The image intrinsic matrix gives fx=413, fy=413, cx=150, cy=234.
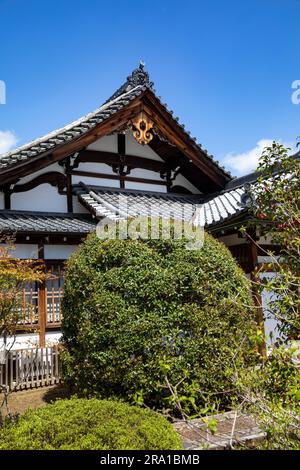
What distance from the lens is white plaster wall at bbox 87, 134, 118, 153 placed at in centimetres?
1280

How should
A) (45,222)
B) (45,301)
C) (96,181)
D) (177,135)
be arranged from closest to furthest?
(45,301) < (45,222) < (96,181) < (177,135)

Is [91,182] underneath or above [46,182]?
above

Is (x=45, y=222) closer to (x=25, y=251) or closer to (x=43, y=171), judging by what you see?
(x=25, y=251)

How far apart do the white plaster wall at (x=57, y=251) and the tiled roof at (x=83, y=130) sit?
7.39ft

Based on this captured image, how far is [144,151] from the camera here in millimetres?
13984

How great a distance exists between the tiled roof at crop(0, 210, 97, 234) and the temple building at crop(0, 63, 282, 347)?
1.0 inches

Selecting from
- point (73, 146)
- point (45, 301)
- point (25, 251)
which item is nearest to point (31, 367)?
point (45, 301)

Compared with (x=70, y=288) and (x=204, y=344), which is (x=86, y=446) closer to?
(x=204, y=344)

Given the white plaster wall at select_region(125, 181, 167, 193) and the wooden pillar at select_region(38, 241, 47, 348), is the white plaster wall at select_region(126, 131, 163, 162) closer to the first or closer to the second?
the white plaster wall at select_region(125, 181, 167, 193)

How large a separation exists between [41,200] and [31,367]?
461 centimetres

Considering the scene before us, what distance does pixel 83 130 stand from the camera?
11.4m

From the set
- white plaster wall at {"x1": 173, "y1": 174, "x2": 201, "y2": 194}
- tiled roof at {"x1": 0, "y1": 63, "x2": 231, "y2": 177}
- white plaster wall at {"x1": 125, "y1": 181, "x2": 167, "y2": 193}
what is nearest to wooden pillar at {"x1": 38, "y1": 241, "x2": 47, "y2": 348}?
tiled roof at {"x1": 0, "y1": 63, "x2": 231, "y2": 177}

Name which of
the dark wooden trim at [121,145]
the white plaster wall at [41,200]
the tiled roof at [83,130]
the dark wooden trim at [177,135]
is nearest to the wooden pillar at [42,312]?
the white plaster wall at [41,200]
